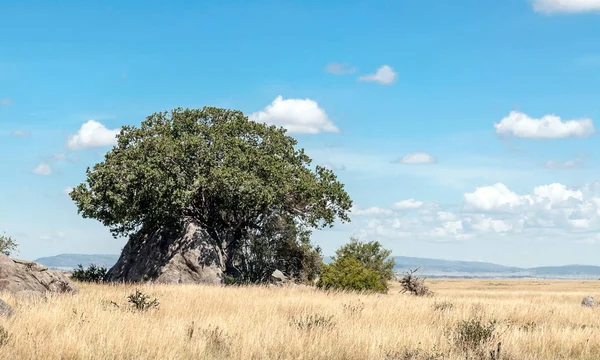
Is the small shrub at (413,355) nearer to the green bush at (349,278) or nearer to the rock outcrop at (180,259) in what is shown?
the green bush at (349,278)

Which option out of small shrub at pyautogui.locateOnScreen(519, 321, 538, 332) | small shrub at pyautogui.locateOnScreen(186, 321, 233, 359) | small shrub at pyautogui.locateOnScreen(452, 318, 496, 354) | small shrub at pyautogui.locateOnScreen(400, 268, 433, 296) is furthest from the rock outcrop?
small shrub at pyautogui.locateOnScreen(452, 318, 496, 354)

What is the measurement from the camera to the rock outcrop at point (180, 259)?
1480 inches

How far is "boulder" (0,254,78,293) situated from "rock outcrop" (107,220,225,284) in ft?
36.8

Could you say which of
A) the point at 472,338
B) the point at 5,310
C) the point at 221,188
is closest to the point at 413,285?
the point at 221,188

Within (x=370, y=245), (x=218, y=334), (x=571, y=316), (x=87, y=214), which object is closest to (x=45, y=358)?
(x=218, y=334)

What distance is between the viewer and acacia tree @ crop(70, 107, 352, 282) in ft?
119

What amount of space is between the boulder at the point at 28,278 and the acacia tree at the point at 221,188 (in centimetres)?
995

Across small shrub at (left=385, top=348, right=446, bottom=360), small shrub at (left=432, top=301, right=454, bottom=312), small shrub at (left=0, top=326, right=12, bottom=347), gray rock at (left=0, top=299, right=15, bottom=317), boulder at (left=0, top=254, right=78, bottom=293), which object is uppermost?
boulder at (left=0, top=254, right=78, bottom=293)

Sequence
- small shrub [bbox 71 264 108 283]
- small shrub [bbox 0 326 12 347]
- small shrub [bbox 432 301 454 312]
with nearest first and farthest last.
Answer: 1. small shrub [bbox 0 326 12 347]
2. small shrub [bbox 432 301 454 312]
3. small shrub [bbox 71 264 108 283]

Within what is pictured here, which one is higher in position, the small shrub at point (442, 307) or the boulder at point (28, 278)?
the boulder at point (28, 278)

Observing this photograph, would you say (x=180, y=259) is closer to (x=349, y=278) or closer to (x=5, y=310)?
(x=349, y=278)

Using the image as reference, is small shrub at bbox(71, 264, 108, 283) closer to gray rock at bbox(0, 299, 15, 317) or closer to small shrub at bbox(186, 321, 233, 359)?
gray rock at bbox(0, 299, 15, 317)

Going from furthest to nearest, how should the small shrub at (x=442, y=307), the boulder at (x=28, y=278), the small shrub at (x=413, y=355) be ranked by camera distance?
the boulder at (x=28, y=278) → the small shrub at (x=442, y=307) → the small shrub at (x=413, y=355)

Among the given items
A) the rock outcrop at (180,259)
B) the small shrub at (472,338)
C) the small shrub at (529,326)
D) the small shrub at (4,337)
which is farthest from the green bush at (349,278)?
the small shrub at (4,337)
